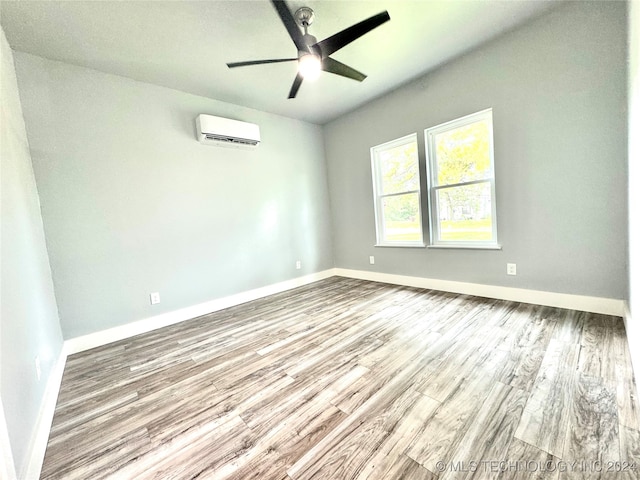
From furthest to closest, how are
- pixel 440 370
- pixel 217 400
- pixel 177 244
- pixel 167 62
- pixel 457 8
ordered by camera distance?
pixel 177 244
pixel 167 62
pixel 457 8
pixel 440 370
pixel 217 400

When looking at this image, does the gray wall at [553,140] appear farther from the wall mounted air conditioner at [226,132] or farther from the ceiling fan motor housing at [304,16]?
the wall mounted air conditioner at [226,132]

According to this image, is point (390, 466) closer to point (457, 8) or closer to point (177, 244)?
point (177, 244)

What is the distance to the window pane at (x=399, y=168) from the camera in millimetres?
3494

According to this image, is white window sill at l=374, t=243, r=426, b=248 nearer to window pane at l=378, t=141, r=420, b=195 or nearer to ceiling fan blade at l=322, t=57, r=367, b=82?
window pane at l=378, t=141, r=420, b=195

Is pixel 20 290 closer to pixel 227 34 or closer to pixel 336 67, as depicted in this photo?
pixel 227 34

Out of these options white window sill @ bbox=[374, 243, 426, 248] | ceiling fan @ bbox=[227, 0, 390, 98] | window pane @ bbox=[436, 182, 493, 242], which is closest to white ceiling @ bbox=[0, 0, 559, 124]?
ceiling fan @ bbox=[227, 0, 390, 98]

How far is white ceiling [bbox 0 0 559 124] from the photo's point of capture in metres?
1.90

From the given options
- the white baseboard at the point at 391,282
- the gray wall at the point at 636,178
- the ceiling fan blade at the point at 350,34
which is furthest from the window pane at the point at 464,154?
the ceiling fan blade at the point at 350,34

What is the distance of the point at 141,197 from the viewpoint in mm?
2762

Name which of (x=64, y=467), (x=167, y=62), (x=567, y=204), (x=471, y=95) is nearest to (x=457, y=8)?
(x=471, y=95)

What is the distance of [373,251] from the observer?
13.5 feet

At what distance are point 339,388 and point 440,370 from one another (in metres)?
0.68

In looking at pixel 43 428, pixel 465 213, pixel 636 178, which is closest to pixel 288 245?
pixel 465 213

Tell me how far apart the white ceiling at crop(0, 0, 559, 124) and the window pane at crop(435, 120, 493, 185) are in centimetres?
83
